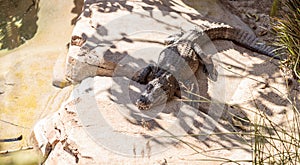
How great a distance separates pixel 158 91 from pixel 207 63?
3.36ft

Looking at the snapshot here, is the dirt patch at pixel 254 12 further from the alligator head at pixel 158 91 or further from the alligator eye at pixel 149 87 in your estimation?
the alligator eye at pixel 149 87

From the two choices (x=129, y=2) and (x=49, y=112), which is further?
(x=129, y=2)

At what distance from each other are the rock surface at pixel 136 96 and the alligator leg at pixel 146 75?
0.12 m

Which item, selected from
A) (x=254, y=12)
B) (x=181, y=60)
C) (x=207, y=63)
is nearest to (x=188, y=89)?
(x=181, y=60)

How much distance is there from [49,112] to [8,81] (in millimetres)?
861

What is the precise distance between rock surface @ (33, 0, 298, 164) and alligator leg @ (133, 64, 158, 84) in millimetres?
115

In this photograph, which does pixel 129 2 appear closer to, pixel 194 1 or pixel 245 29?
pixel 194 1

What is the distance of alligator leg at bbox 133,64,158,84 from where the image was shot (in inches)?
173

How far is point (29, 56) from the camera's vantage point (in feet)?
18.1

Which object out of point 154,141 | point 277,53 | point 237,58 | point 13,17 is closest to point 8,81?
point 13,17

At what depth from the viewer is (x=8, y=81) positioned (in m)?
5.13

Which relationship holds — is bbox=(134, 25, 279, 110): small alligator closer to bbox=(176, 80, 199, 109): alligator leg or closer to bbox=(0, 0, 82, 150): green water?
bbox=(176, 80, 199, 109): alligator leg

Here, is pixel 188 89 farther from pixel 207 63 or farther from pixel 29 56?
pixel 29 56

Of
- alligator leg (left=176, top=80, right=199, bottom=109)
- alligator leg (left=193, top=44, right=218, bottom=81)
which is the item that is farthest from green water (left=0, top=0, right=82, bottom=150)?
alligator leg (left=193, top=44, right=218, bottom=81)
